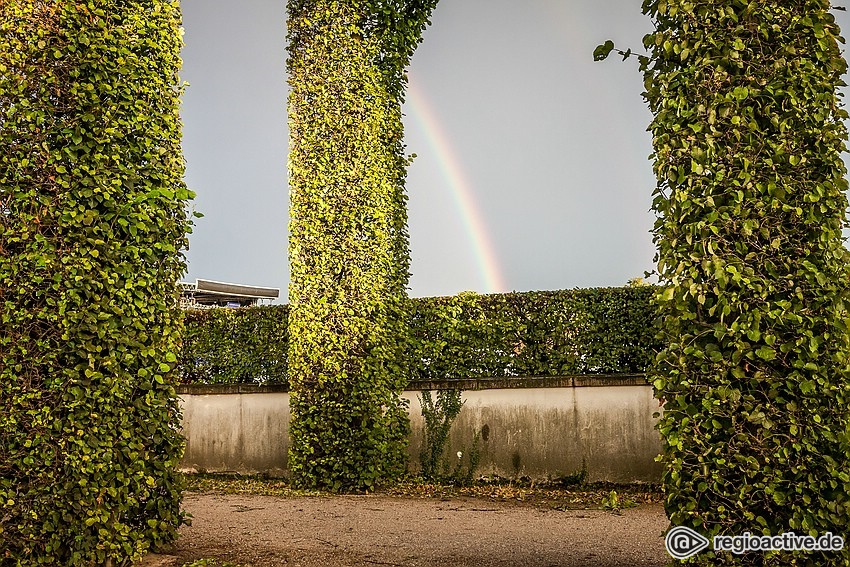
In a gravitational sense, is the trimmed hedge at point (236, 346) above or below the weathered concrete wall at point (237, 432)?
above

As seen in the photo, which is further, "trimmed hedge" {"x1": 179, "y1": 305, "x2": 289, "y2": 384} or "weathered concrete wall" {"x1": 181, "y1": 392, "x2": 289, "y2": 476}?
"trimmed hedge" {"x1": 179, "y1": 305, "x2": 289, "y2": 384}

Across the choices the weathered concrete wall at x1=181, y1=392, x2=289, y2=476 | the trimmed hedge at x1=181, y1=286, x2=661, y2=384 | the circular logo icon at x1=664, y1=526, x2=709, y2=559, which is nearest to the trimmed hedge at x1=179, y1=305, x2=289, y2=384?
the trimmed hedge at x1=181, y1=286, x2=661, y2=384

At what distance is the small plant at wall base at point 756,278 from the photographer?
396cm

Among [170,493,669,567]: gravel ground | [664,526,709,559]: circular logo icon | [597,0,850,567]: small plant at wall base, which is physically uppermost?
[597,0,850,567]: small plant at wall base

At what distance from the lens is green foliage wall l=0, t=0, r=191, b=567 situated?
4.89 metres

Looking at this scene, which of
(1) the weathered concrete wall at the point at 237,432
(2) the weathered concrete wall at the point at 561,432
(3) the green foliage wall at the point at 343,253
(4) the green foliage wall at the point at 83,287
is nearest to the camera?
(4) the green foliage wall at the point at 83,287

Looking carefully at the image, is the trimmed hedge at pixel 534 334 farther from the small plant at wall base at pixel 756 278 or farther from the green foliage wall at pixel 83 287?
the small plant at wall base at pixel 756 278

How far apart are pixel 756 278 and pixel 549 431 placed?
6671 millimetres

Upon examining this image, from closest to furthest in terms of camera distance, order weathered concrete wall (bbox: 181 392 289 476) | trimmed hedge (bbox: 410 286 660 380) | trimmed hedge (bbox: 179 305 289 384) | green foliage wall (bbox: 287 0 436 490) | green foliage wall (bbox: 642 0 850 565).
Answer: green foliage wall (bbox: 642 0 850 565) < green foliage wall (bbox: 287 0 436 490) < trimmed hedge (bbox: 410 286 660 380) < weathered concrete wall (bbox: 181 392 289 476) < trimmed hedge (bbox: 179 305 289 384)

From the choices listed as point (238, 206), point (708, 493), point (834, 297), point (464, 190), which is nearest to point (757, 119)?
point (834, 297)

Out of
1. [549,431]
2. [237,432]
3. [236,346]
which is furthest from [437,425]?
[236,346]

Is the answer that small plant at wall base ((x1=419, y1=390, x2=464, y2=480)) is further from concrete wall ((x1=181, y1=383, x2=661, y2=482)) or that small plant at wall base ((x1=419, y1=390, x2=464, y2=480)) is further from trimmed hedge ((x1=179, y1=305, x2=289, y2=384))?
trimmed hedge ((x1=179, y1=305, x2=289, y2=384))

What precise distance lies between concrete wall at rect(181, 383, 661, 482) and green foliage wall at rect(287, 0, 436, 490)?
3.85 feet

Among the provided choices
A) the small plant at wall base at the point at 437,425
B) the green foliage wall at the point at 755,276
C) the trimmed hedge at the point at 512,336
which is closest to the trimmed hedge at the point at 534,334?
the trimmed hedge at the point at 512,336
